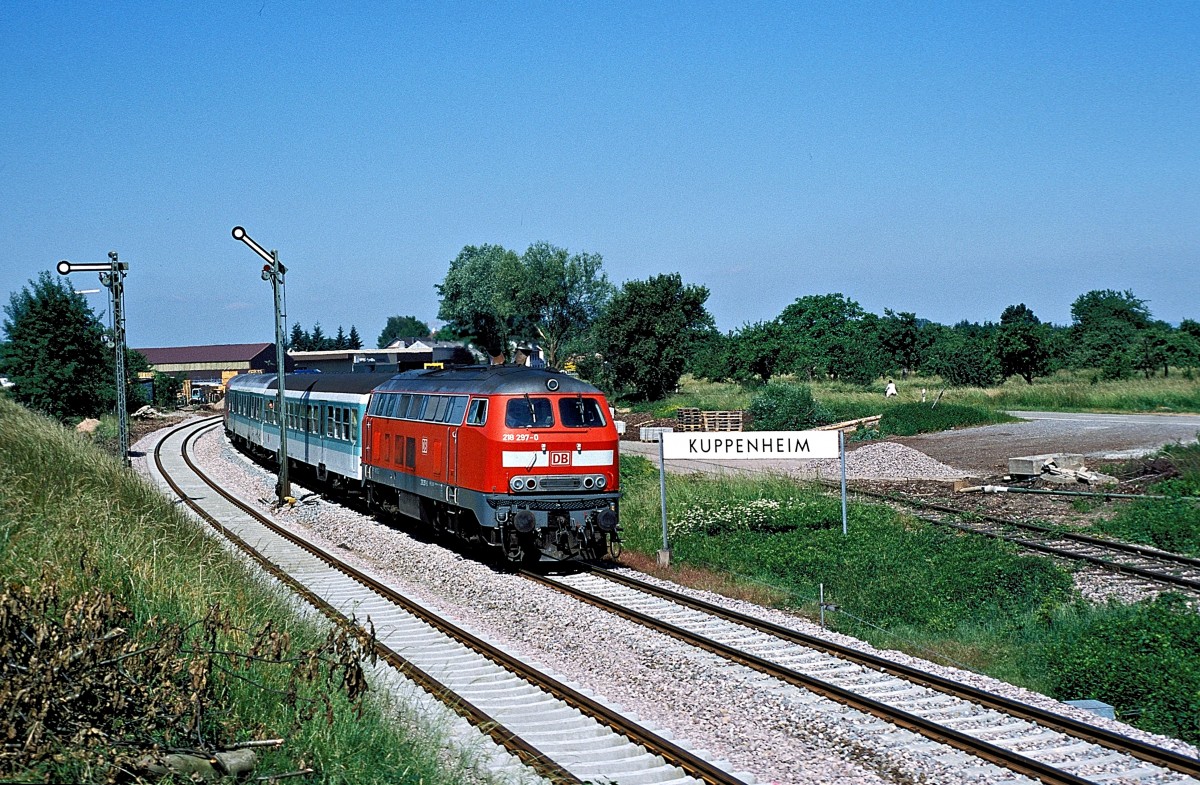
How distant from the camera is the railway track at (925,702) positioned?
8.18 m

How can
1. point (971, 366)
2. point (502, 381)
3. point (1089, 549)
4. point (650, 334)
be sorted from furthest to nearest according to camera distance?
point (650, 334)
point (971, 366)
point (1089, 549)
point (502, 381)

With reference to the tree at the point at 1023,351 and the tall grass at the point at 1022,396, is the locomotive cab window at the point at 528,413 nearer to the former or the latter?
the tall grass at the point at 1022,396

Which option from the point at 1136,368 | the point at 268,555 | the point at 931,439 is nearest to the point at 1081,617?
the point at 268,555

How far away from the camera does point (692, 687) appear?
34.7 ft

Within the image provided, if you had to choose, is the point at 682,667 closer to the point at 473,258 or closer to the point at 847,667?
the point at 847,667

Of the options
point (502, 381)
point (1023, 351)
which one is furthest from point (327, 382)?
point (1023, 351)

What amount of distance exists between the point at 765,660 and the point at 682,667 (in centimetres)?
86

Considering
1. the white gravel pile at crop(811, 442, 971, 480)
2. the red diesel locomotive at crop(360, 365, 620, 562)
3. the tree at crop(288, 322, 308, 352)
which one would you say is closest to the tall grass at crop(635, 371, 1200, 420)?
the white gravel pile at crop(811, 442, 971, 480)

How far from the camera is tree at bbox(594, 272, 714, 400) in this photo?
61.8 meters

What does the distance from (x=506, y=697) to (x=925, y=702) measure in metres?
3.87

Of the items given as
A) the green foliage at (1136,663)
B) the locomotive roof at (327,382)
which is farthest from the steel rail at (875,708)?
the locomotive roof at (327,382)

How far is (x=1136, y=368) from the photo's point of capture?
58.6 metres

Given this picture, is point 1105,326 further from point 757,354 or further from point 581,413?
point 581,413

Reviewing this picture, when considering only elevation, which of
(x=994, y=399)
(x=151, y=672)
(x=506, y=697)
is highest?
(x=994, y=399)
